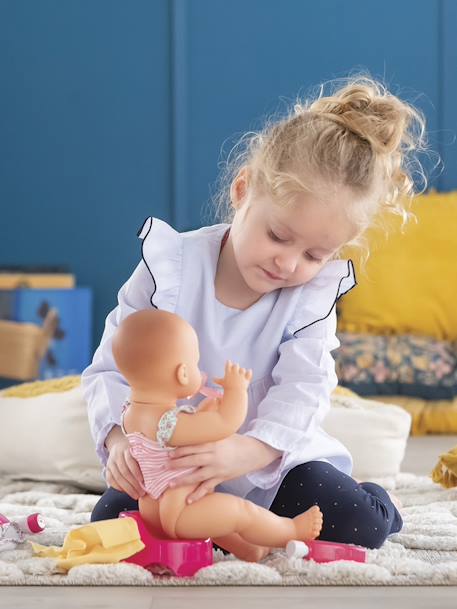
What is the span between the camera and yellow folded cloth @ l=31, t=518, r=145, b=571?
1278mm

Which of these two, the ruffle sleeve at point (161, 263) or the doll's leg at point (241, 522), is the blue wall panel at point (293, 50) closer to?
the ruffle sleeve at point (161, 263)

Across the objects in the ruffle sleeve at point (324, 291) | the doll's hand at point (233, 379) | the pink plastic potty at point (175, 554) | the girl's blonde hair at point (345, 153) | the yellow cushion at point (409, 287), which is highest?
the girl's blonde hair at point (345, 153)

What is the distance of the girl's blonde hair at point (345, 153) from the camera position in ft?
4.56

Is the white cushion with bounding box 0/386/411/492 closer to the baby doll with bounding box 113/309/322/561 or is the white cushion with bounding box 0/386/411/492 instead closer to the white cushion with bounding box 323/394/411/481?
A: the white cushion with bounding box 323/394/411/481

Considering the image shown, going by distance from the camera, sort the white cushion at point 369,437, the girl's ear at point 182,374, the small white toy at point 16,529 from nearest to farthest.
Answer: the girl's ear at point 182,374 < the small white toy at point 16,529 < the white cushion at point 369,437

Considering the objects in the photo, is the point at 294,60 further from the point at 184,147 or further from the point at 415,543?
the point at 415,543

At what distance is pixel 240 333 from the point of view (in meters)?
1.50

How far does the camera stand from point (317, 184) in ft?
4.52

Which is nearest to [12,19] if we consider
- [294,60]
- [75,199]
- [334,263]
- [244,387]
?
[75,199]

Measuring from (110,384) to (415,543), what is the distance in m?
0.47

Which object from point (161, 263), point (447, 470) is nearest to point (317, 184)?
point (161, 263)

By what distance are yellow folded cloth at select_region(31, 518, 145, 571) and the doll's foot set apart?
8.0 inches

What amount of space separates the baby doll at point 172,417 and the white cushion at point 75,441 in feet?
2.52

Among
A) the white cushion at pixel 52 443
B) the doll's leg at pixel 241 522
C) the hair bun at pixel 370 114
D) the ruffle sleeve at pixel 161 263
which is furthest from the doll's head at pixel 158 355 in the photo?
the white cushion at pixel 52 443
